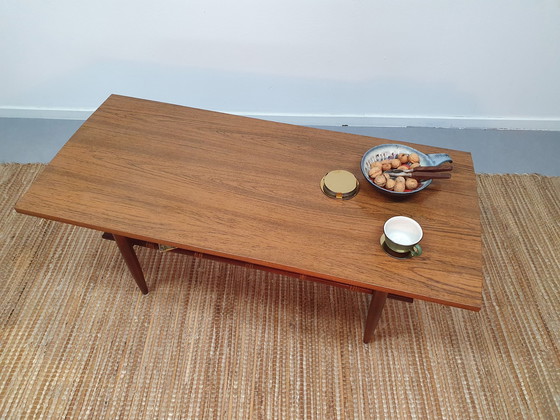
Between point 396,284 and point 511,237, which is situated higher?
point 396,284

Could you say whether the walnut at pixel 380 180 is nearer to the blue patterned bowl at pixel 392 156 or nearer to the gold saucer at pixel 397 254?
the blue patterned bowl at pixel 392 156

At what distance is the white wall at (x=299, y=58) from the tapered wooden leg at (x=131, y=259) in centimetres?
103

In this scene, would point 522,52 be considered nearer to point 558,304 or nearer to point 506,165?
point 506,165

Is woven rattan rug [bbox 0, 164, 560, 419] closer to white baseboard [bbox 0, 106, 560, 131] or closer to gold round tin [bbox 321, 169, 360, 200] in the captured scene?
gold round tin [bbox 321, 169, 360, 200]

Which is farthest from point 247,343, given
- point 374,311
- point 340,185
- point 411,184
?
point 411,184

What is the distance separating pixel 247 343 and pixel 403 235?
69 cm

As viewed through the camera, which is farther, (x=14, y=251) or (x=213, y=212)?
(x=14, y=251)

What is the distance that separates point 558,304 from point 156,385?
1487mm

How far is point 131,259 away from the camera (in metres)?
1.40

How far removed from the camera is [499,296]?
5.17 ft

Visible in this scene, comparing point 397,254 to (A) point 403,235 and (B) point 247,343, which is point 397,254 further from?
(B) point 247,343

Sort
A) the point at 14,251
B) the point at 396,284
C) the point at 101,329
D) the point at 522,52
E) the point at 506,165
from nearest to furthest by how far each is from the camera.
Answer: the point at 396,284, the point at 101,329, the point at 14,251, the point at 522,52, the point at 506,165

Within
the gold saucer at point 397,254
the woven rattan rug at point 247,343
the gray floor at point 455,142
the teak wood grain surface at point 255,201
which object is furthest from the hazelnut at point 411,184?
the gray floor at point 455,142

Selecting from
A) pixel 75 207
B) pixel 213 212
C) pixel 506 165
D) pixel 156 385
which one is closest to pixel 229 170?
pixel 213 212
